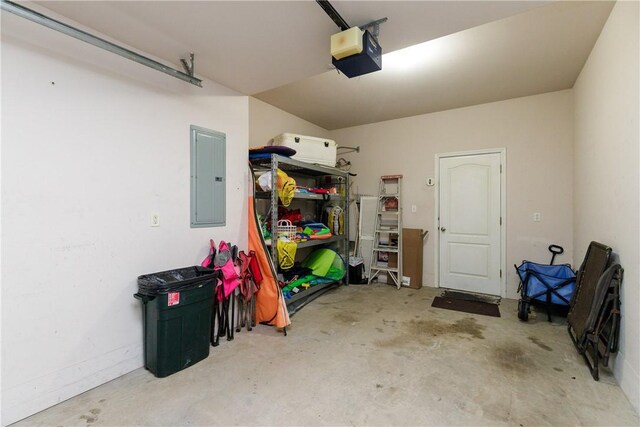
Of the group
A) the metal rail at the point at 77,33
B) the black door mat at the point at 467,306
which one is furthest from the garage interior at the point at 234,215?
the black door mat at the point at 467,306

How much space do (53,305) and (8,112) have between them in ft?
3.78

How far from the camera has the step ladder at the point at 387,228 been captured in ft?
14.7

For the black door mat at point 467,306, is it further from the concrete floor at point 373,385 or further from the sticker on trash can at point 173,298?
the sticker on trash can at point 173,298

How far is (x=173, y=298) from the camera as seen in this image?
2.01m

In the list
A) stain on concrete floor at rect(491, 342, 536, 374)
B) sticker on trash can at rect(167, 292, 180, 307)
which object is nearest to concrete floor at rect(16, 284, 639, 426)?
stain on concrete floor at rect(491, 342, 536, 374)

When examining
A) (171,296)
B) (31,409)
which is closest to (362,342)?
(171,296)

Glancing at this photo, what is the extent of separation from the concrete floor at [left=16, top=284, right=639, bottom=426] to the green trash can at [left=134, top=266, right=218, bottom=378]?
105 millimetres

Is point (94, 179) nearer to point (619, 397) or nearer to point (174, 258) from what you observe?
point (174, 258)

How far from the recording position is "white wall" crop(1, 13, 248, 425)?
160 cm

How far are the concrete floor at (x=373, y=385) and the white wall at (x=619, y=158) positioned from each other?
0.44m

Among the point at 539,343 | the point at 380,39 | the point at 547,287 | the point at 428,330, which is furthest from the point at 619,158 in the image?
the point at 428,330

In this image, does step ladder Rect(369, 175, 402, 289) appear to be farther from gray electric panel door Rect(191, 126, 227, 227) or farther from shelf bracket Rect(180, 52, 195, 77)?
shelf bracket Rect(180, 52, 195, 77)

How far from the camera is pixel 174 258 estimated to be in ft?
7.77

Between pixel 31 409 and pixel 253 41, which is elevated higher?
pixel 253 41
